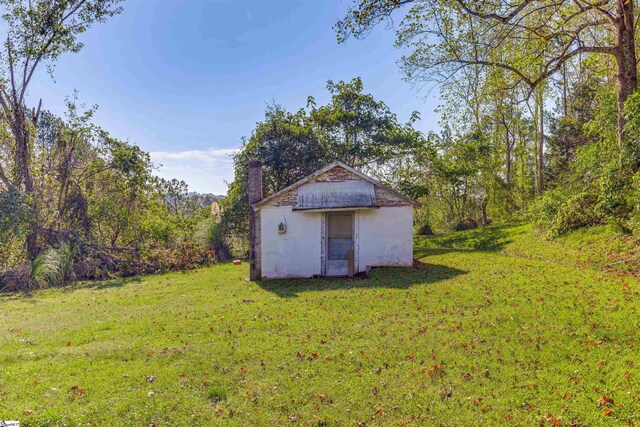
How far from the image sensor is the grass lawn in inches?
162

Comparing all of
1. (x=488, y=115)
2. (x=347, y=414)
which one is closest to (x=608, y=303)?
(x=347, y=414)

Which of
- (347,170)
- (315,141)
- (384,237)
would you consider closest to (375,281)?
(384,237)

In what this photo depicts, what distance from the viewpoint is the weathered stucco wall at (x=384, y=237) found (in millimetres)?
13547

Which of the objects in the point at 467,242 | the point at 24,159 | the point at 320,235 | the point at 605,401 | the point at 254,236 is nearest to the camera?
the point at 605,401

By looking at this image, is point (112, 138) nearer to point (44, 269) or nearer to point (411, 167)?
point (44, 269)

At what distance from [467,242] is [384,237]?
8649 millimetres

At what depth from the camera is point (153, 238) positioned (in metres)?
18.7

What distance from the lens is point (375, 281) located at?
11.5 metres

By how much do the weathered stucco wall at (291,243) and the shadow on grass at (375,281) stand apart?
0.56m

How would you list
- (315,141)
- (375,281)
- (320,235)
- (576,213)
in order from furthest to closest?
(315,141) → (320,235) → (375,281) → (576,213)

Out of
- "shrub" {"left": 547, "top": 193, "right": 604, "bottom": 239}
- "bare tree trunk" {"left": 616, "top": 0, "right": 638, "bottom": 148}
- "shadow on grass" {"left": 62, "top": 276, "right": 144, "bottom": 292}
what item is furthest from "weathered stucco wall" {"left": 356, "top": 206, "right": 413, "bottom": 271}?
"shadow on grass" {"left": 62, "top": 276, "right": 144, "bottom": 292}

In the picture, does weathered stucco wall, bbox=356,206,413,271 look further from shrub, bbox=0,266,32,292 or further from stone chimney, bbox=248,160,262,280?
shrub, bbox=0,266,32,292

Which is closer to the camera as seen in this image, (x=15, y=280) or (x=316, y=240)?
(x=15, y=280)

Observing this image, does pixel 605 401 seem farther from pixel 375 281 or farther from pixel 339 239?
pixel 339 239
